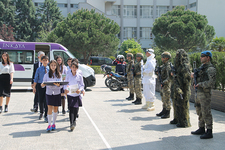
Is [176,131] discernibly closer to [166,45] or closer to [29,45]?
[29,45]

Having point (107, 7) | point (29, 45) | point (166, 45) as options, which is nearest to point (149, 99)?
point (29, 45)

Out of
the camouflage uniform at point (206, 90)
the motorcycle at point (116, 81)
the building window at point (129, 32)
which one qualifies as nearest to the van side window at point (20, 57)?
the motorcycle at point (116, 81)

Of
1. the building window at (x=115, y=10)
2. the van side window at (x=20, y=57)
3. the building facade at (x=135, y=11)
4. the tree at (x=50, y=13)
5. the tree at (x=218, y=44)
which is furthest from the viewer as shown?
the building window at (x=115, y=10)

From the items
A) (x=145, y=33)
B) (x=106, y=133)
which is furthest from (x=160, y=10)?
(x=106, y=133)

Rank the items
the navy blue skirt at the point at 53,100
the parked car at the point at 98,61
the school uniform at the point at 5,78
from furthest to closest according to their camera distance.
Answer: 1. the parked car at the point at 98,61
2. the school uniform at the point at 5,78
3. the navy blue skirt at the point at 53,100

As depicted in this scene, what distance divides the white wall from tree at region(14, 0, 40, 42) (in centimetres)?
3171

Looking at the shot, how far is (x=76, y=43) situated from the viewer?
104 ft

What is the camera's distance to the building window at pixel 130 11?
174ft

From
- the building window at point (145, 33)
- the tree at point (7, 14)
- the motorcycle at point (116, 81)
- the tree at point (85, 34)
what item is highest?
the tree at point (7, 14)

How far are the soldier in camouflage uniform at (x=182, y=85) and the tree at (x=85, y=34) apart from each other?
82.2 feet

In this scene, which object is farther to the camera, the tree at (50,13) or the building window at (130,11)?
the building window at (130,11)

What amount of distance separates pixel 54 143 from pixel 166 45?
105ft

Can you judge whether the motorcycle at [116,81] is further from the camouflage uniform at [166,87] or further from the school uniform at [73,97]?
the school uniform at [73,97]

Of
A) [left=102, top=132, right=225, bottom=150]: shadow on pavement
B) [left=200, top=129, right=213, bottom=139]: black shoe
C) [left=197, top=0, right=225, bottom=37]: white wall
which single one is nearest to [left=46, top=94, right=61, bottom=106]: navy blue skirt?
[left=102, top=132, right=225, bottom=150]: shadow on pavement
